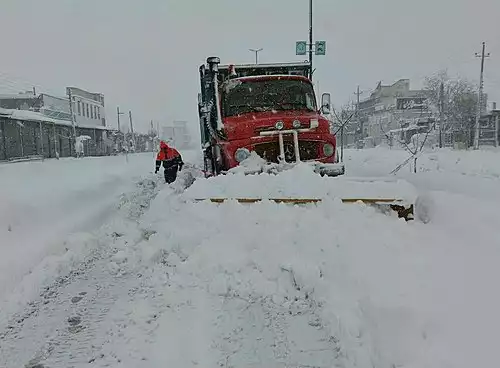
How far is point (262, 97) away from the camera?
8336 mm

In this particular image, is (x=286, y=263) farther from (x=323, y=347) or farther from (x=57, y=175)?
(x=57, y=175)

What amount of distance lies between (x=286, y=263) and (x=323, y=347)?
124 centimetres

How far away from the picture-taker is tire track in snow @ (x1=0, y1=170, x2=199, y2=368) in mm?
3287

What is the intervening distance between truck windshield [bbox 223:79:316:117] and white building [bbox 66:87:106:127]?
53664 millimetres

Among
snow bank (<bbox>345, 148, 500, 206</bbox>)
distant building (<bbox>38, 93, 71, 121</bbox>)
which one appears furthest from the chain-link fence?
snow bank (<bbox>345, 148, 500, 206</bbox>)

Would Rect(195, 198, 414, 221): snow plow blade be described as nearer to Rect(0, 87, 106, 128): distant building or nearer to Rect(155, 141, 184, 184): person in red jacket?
Rect(155, 141, 184, 184): person in red jacket

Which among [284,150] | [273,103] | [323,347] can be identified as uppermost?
[273,103]

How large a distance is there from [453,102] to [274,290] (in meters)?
48.8

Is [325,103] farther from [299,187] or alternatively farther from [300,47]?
[300,47]

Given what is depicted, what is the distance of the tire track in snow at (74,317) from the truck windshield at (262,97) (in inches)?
138

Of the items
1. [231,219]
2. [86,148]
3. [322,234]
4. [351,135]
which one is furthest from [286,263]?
[351,135]

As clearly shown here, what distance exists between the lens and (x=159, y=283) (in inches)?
178

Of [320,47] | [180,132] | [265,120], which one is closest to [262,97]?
[265,120]

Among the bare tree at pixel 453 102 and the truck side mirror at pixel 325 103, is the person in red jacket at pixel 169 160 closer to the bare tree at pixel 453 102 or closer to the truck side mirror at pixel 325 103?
the truck side mirror at pixel 325 103
